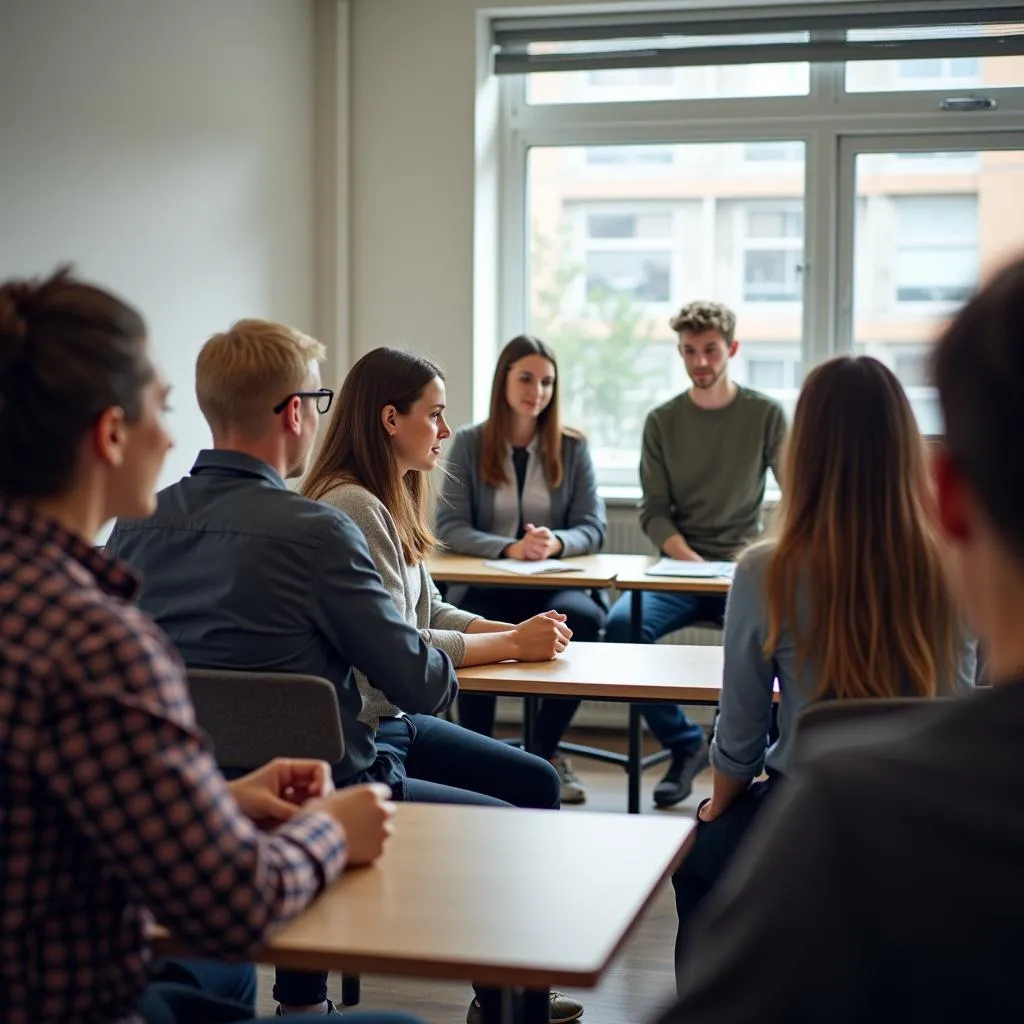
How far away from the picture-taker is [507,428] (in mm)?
4477

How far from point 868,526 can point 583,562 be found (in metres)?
2.27

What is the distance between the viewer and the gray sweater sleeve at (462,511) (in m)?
4.21

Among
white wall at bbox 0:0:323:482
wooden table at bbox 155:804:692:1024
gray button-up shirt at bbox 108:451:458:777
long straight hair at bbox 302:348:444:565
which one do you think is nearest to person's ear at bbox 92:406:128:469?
wooden table at bbox 155:804:692:1024

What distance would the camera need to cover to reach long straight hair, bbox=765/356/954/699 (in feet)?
6.21

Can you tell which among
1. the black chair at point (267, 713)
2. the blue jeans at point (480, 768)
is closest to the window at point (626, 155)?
the blue jeans at point (480, 768)

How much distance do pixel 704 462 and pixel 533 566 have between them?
0.94m

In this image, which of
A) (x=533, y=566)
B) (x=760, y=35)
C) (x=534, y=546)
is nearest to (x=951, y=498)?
(x=533, y=566)

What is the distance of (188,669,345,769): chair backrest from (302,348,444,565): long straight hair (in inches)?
29.2

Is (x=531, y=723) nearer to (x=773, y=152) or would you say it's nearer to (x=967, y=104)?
(x=773, y=152)

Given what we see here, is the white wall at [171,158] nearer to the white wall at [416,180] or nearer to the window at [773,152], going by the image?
the white wall at [416,180]

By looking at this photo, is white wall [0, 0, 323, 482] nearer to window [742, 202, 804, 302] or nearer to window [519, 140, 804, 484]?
window [519, 140, 804, 484]

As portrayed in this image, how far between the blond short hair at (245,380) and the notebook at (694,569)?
→ 2.06 m

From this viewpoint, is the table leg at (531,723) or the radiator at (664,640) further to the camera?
the radiator at (664,640)

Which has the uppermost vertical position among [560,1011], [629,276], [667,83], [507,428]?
[667,83]
